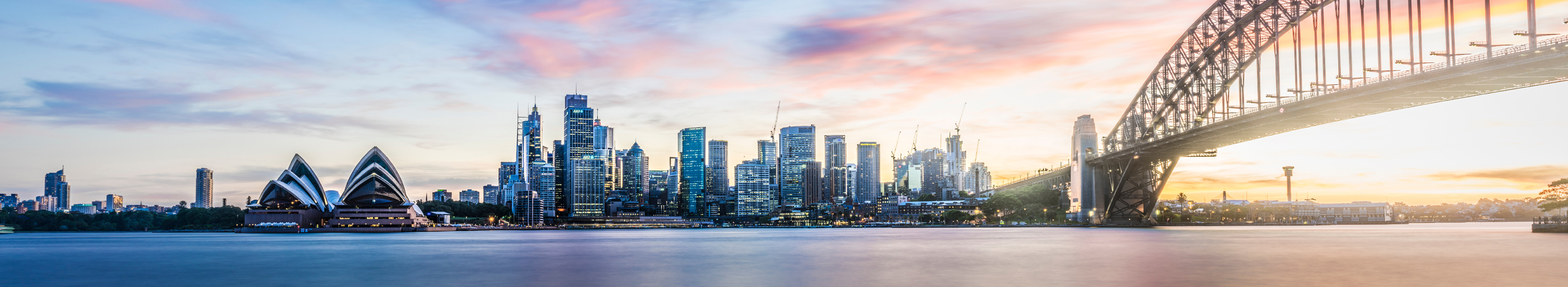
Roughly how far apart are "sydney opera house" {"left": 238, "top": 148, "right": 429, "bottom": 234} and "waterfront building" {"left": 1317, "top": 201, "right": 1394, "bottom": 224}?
13662 cm

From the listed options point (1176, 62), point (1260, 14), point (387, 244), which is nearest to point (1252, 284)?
point (1260, 14)

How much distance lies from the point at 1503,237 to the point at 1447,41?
1575 inches

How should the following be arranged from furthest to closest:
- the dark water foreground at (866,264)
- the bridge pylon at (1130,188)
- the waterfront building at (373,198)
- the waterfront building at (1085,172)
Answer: the waterfront building at (373,198) → the waterfront building at (1085,172) → the bridge pylon at (1130,188) → the dark water foreground at (866,264)

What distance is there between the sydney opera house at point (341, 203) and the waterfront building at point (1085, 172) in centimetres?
8672

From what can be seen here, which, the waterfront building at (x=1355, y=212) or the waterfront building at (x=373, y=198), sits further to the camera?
the waterfront building at (x=1355, y=212)

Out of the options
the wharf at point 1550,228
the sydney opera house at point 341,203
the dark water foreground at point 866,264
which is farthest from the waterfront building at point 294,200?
the wharf at point 1550,228

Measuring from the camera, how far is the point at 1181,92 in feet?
245

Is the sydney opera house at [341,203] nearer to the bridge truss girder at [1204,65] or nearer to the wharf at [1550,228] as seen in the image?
the bridge truss girder at [1204,65]

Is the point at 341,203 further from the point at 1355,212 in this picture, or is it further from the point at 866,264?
the point at 1355,212

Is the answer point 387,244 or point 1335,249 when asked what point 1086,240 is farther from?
point 387,244

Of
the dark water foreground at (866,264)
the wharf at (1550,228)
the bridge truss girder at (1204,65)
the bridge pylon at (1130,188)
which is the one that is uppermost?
the bridge truss girder at (1204,65)

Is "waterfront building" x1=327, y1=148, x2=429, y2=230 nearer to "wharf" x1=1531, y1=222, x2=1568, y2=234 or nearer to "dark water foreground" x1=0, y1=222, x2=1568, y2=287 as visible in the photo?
"dark water foreground" x1=0, y1=222, x2=1568, y2=287

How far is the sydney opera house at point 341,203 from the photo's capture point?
138000 mm

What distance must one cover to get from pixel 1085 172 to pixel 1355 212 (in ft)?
333
